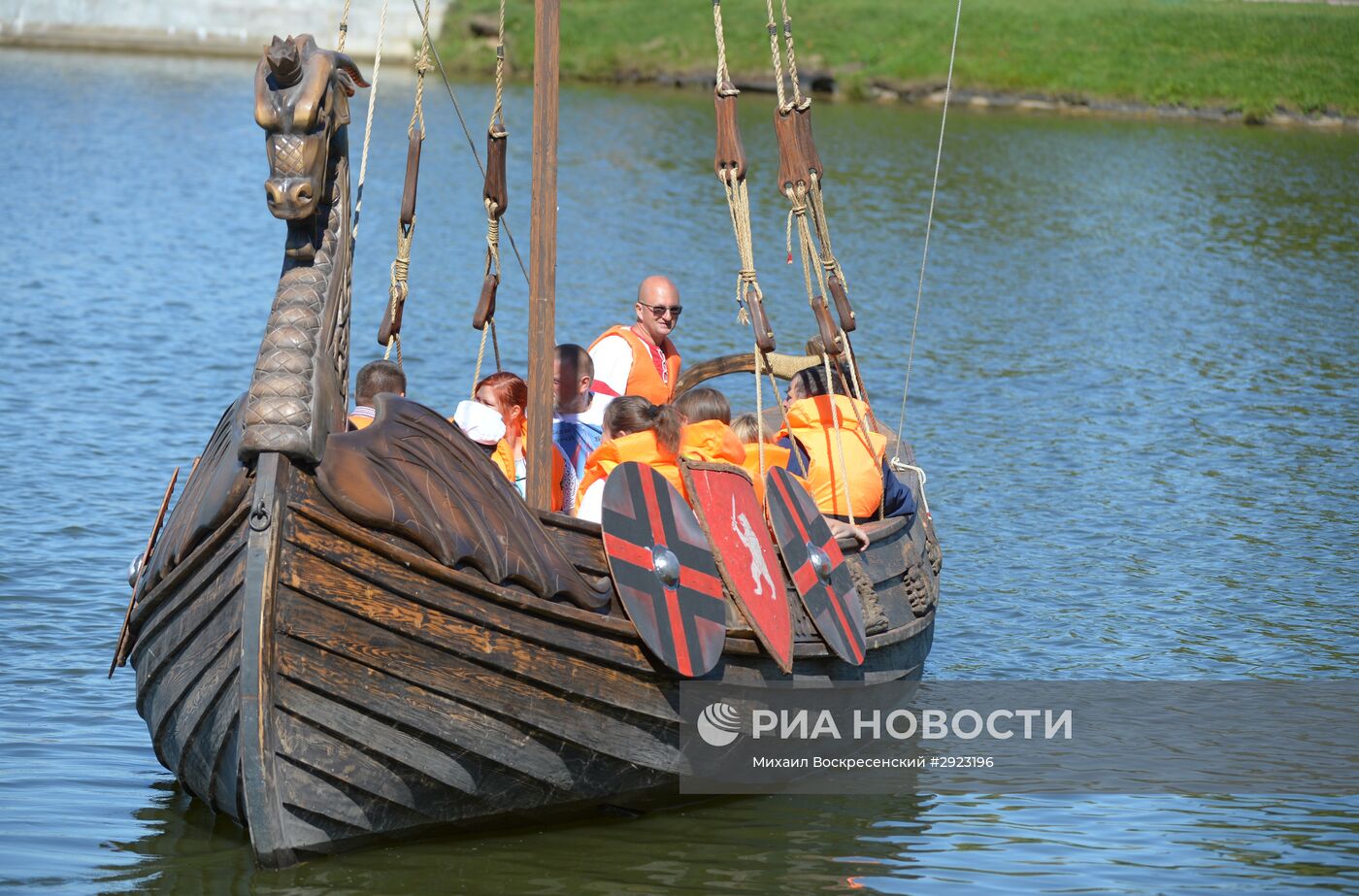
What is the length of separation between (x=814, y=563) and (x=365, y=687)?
198 centimetres

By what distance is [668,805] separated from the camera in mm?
6801

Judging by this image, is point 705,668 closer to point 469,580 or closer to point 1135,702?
point 469,580

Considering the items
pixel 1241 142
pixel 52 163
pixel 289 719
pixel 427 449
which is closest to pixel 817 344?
pixel 427 449

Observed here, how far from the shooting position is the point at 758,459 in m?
7.45

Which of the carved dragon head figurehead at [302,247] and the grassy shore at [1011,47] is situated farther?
the grassy shore at [1011,47]

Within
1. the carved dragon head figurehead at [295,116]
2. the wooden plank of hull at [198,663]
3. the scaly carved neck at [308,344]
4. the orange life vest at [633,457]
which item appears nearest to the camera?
the carved dragon head figurehead at [295,116]

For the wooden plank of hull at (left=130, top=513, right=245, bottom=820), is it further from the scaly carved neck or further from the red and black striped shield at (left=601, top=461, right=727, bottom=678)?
the red and black striped shield at (left=601, top=461, right=727, bottom=678)

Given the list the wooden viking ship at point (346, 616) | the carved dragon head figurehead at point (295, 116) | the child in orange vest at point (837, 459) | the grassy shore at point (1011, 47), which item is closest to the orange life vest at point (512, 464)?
the child in orange vest at point (837, 459)

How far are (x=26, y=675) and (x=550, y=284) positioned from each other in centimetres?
321

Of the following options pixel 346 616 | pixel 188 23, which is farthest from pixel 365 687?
pixel 188 23

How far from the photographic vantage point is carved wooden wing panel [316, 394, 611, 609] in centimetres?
561

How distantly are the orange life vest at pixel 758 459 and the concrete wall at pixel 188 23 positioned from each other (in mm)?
36720

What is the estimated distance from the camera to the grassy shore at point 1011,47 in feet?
117

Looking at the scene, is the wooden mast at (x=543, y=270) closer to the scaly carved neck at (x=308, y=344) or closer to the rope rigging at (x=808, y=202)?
the scaly carved neck at (x=308, y=344)
